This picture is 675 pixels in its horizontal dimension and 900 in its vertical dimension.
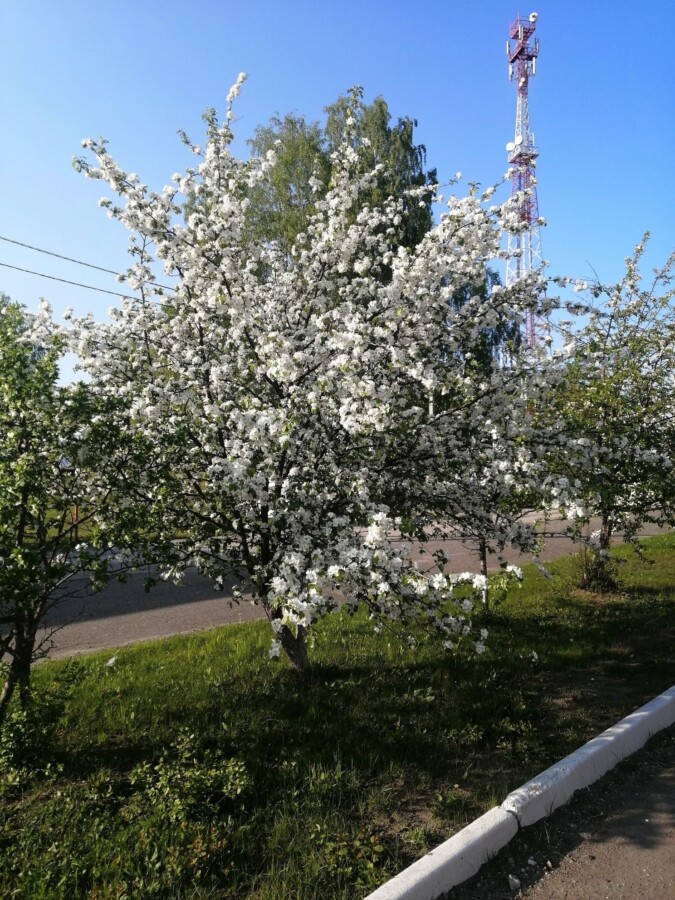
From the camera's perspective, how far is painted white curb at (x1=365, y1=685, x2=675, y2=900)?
3.00 meters

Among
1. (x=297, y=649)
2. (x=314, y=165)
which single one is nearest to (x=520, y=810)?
(x=297, y=649)

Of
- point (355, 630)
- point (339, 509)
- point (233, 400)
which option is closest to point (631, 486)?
point (355, 630)

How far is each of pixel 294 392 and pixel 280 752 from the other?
2.65 m

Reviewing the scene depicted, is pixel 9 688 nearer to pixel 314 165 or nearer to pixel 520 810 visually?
pixel 520 810

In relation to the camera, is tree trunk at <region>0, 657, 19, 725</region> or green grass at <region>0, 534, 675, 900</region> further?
tree trunk at <region>0, 657, 19, 725</region>

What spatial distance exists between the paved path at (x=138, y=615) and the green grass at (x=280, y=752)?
1.03 m

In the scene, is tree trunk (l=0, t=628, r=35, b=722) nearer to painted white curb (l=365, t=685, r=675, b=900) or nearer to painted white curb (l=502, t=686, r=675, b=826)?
painted white curb (l=365, t=685, r=675, b=900)

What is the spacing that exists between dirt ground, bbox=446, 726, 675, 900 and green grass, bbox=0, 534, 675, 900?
335mm

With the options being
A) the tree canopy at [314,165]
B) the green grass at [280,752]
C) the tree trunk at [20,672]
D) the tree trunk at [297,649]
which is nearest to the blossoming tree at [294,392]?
the tree trunk at [297,649]

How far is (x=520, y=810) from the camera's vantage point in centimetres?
357

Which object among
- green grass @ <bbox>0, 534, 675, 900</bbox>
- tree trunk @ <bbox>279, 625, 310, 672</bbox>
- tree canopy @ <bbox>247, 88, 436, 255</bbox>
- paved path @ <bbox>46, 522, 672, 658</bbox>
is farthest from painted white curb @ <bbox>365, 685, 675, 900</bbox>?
tree canopy @ <bbox>247, 88, 436, 255</bbox>

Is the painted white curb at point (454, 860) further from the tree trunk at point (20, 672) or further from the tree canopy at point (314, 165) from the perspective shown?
the tree canopy at point (314, 165)

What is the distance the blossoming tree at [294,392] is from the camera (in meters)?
4.50

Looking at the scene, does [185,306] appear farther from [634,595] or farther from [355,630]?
[634,595]
